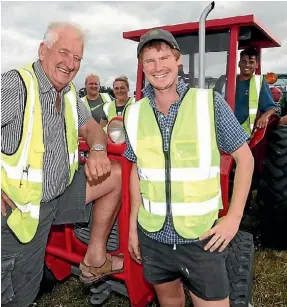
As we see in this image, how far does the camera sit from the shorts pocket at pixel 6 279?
6.91 feet

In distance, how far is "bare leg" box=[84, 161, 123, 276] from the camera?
2.45 m

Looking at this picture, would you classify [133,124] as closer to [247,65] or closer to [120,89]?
[247,65]

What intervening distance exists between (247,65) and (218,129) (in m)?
1.67

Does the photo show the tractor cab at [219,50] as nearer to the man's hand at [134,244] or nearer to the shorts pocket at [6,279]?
the man's hand at [134,244]

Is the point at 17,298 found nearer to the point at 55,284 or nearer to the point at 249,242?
the point at 55,284

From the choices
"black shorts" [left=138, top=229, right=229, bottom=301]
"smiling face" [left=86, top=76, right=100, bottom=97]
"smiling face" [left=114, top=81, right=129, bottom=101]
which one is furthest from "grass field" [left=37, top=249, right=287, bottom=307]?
"smiling face" [left=86, top=76, right=100, bottom=97]

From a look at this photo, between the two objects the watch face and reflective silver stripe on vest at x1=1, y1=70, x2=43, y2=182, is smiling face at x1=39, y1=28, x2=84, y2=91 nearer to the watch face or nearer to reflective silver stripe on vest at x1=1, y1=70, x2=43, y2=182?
reflective silver stripe on vest at x1=1, y1=70, x2=43, y2=182

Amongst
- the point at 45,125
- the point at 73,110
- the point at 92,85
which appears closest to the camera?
the point at 45,125

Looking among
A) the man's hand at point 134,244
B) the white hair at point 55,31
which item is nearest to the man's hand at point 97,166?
the man's hand at point 134,244

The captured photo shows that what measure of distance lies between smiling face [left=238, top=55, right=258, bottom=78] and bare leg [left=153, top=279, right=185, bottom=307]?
187cm

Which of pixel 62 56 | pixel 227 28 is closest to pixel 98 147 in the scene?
pixel 62 56

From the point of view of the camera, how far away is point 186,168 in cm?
192

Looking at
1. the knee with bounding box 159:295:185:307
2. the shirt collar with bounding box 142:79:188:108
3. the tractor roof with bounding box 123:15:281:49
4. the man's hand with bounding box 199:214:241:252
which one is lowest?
the knee with bounding box 159:295:185:307

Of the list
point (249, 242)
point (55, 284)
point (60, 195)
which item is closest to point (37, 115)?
point (60, 195)
